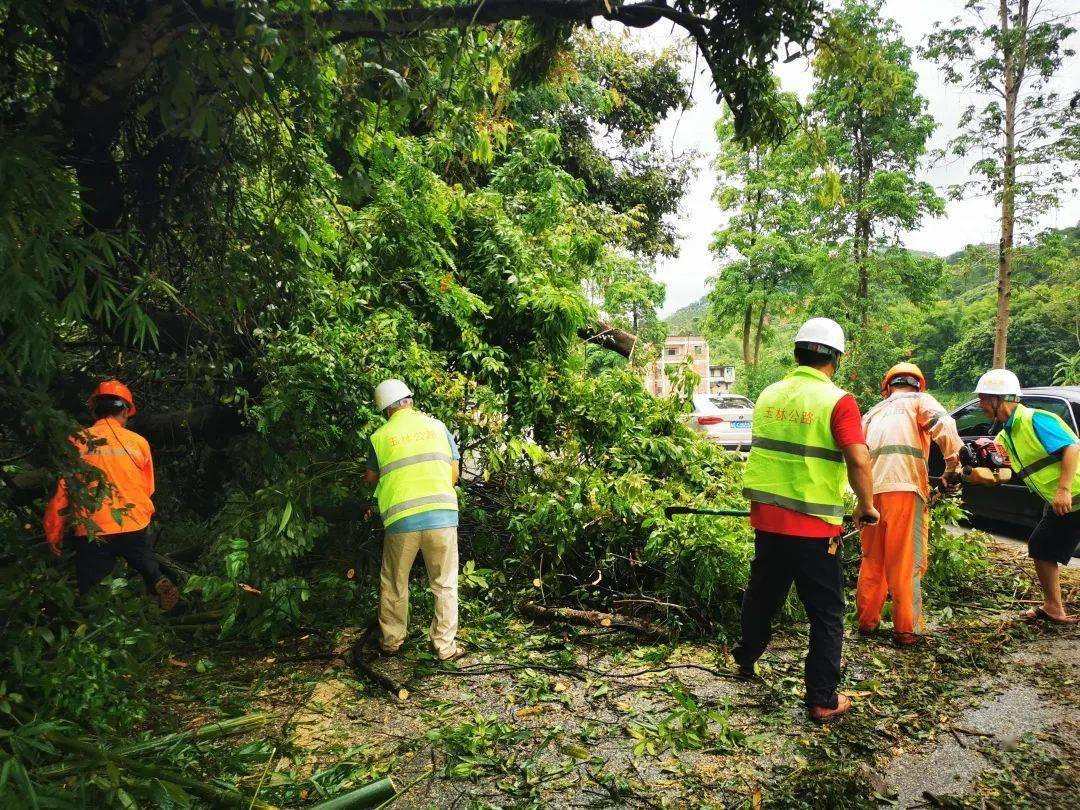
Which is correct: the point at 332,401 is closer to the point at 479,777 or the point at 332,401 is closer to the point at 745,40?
the point at 479,777

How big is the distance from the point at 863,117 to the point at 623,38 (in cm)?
988

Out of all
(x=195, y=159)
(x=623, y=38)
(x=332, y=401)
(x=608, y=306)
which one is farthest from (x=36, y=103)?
(x=623, y=38)

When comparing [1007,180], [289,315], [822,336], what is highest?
[1007,180]

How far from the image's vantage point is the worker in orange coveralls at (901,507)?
4.18 m

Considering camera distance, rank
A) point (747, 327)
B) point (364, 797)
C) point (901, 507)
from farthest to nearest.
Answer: point (747, 327)
point (901, 507)
point (364, 797)

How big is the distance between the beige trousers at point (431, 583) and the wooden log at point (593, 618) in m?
0.73

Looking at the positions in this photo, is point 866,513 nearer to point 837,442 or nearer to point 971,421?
point 837,442

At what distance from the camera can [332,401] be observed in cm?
514

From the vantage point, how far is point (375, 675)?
13.1 ft

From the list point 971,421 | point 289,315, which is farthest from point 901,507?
point 289,315

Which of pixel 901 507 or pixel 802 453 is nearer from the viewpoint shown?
pixel 802 453

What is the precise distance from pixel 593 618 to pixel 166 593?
120 inches

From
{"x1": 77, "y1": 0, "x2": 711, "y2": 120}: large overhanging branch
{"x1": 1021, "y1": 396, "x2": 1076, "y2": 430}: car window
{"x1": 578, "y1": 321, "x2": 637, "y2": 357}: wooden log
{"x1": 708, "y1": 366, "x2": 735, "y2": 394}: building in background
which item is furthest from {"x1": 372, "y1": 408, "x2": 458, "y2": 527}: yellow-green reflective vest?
{"x1": 708, "y1": 366, "x2": 735, "y2": 394}: building in background

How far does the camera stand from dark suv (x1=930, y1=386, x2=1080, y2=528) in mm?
6168
